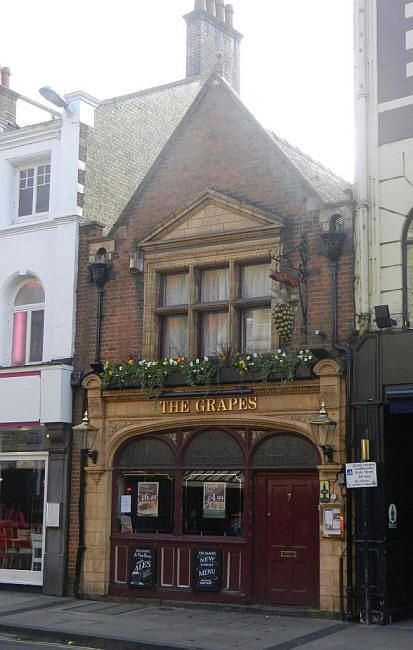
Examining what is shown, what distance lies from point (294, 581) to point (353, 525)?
151 cm

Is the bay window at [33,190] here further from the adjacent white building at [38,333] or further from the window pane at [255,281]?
the window pane at [255,281]

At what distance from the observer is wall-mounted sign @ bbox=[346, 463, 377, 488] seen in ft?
43.7

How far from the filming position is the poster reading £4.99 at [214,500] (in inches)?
606

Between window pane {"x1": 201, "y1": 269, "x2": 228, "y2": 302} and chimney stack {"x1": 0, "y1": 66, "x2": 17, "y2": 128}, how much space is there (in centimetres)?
876

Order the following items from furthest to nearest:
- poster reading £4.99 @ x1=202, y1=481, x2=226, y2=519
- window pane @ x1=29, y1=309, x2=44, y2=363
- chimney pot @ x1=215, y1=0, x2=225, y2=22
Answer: chimney pot @ x1=215, y1=0, x2=225, y2=22 → window pane @ x1=29, y1=309, x2=44, y2=363 → poster reading £4.99 @ x1=202, y1=481, x2=226, y2=519

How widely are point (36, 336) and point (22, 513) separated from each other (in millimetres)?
3596

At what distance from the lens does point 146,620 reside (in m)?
14.0

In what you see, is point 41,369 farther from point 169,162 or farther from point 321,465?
point 321,465

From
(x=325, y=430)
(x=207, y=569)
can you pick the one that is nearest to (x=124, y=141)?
(x=325, y=430)

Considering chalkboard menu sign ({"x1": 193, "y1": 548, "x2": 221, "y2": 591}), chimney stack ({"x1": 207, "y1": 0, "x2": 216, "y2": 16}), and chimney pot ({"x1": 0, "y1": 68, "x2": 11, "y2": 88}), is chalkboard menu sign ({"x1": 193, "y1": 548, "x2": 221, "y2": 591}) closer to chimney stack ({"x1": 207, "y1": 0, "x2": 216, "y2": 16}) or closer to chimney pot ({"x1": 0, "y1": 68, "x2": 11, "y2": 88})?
chimney stack ({"x1": 207, "y1": 0, "x2": 216, "y2": 16})

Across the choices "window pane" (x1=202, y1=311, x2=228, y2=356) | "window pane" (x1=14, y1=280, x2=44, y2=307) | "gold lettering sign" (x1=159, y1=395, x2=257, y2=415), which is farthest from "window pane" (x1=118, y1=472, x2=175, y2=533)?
"window pane" (x1=14, y1=280, x2=44, y2=307)

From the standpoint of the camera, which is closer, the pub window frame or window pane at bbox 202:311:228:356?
the pub window frame

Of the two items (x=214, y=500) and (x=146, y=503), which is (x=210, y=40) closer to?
(x=146, y=503)

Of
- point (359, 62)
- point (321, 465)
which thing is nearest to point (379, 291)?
point (321, 465)
